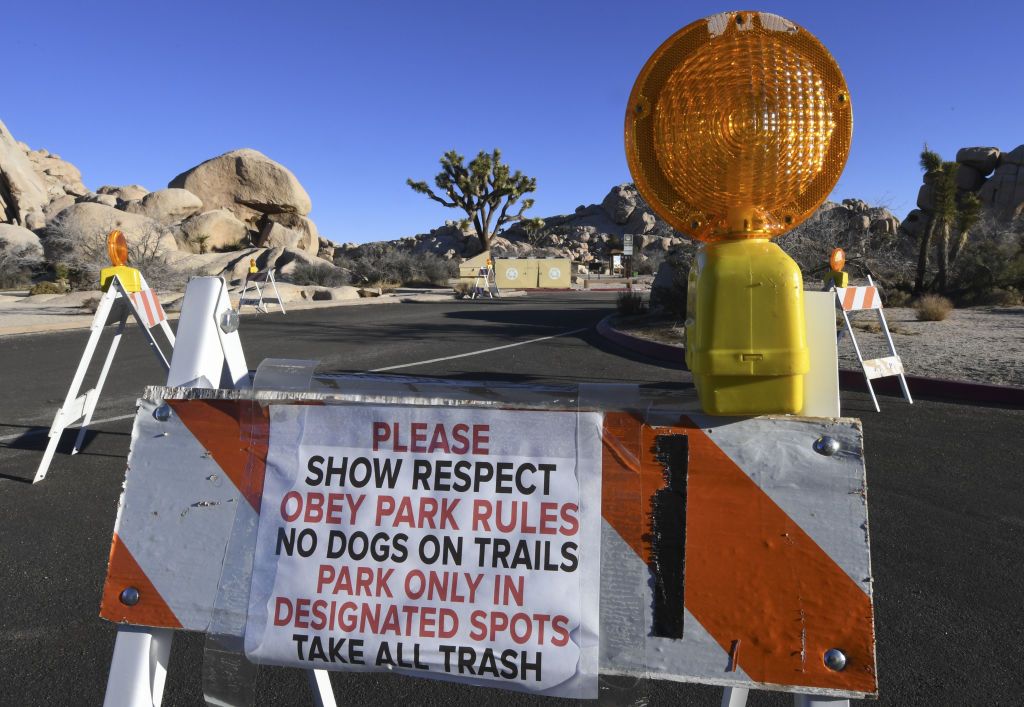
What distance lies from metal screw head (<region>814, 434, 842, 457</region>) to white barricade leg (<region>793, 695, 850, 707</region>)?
438mm

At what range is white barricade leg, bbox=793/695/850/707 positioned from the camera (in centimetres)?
122

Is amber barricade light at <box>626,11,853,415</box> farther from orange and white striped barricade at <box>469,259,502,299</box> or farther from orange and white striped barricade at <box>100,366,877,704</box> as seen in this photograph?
orange and white striped barricade at <box>469,259,502,299</box>

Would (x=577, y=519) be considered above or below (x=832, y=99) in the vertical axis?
below

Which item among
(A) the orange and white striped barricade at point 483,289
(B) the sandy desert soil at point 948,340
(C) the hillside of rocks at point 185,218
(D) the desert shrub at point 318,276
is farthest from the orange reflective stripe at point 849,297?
(D) the desert shrub at point 318,276

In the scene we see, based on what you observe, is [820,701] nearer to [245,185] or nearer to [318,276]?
[318,276]

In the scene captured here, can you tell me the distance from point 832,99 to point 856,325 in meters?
11.9

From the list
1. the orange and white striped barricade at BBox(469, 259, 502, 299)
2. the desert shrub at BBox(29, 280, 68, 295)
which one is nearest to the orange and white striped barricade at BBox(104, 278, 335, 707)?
the desert shrub at BBox(29, 280, 68, 295)

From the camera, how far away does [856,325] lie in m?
12.0

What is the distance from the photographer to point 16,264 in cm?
2755

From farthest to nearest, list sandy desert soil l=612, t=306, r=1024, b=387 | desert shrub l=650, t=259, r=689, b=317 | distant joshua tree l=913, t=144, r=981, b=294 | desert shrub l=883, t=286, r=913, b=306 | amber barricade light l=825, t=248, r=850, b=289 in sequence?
distant joshua tree l=913, t=144, r=981, b=294
desert shrub l=883, t=286, r=913, b=306
desert shrub l=650, t=259, r=689, b=317
sandy desert soil l=612, t=306, r=1024, b=387
amber barricade light l=825, t=248, r=850, b=289

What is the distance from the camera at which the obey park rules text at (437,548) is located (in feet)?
4.27

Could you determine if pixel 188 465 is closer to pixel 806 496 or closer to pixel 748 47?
pixel 806 496

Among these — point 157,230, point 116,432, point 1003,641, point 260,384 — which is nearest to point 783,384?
point 260,384

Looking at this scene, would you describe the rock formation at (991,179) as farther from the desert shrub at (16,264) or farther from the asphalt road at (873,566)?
the desert shrub at (16,264)
